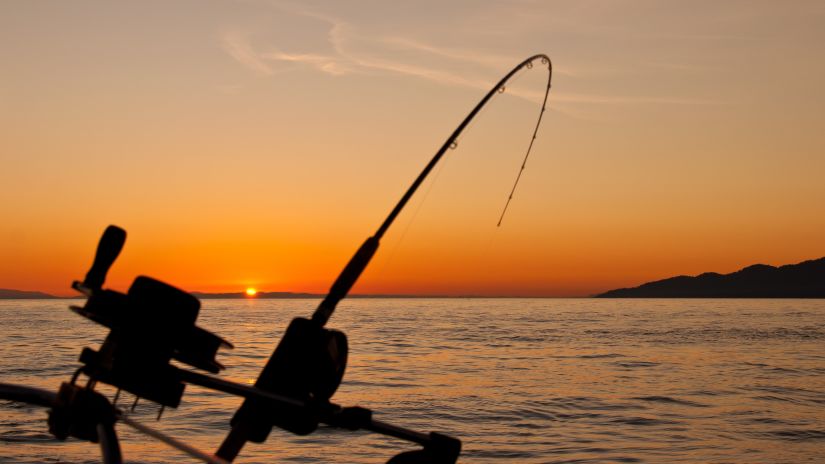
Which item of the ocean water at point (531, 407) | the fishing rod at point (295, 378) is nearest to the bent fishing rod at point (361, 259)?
the fishing rod at point (295, 378)

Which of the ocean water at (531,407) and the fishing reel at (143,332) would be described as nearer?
the fishing reel at (143,332)

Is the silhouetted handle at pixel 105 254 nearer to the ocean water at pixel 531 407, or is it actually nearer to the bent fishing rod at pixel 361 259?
the bent fishing rod at pixel 361 259

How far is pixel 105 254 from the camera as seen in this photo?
352 cm

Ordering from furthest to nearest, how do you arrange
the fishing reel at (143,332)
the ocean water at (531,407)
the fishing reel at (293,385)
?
the ocean water at (531,407), the fishing reel at (293,385), the fishing reel at (143,332)

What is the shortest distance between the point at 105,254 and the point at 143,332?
14.5 inches

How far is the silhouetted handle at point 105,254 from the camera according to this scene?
3445 mm

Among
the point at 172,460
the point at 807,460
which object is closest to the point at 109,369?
the point at 172,460

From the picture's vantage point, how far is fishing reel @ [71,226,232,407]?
11.1 feet

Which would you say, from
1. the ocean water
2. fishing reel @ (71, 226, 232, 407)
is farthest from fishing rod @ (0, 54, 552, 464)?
the ocean water

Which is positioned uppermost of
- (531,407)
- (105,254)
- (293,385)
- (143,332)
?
(105,254)

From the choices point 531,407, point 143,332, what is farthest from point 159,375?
point 531,407

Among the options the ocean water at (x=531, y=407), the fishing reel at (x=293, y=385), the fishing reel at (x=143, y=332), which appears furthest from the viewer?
the ocean water at (x=531, y=407)

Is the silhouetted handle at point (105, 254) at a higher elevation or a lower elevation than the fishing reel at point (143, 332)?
higher

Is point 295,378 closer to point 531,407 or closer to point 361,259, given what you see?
point 361,259
